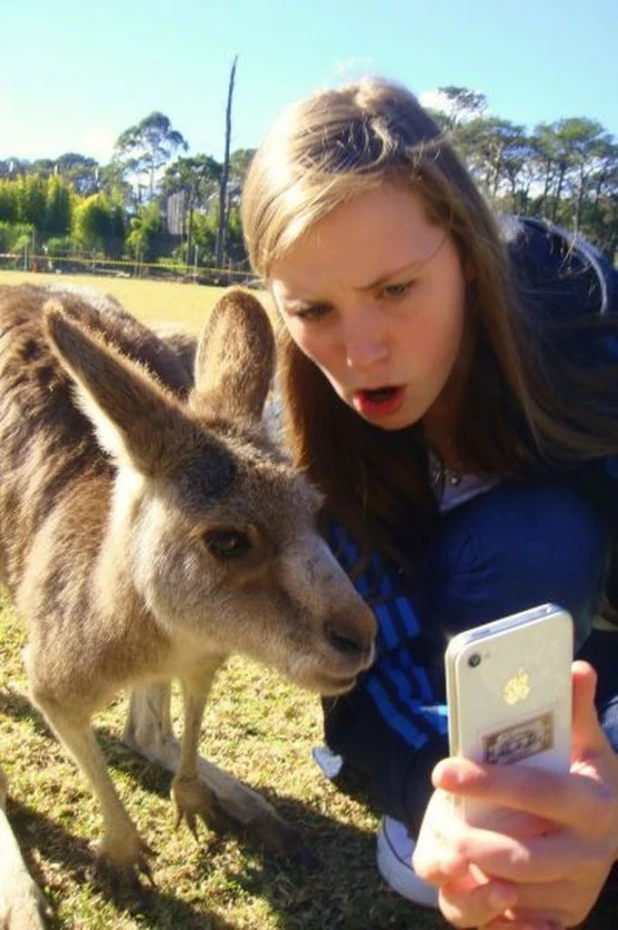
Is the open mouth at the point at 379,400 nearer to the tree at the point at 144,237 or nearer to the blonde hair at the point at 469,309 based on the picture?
the blonde hair at the point at 469,309

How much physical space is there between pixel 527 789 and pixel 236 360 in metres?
1.52

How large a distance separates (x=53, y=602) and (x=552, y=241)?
4.89 ft

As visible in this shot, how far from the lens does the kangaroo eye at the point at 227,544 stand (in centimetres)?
197

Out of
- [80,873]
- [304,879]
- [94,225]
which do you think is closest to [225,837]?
[304,879]

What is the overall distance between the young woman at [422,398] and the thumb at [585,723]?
1.59 ft

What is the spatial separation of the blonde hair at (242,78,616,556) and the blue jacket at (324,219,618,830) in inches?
4.1

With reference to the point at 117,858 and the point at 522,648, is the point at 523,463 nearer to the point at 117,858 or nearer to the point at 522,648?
the point at 522,648

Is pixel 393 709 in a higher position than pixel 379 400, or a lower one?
lower

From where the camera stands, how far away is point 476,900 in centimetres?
108

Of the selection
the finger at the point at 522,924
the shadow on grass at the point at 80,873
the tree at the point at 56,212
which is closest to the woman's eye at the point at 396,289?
the finger at the point at 522,924

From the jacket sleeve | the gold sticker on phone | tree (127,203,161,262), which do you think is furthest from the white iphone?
tree (127,203,161,262)

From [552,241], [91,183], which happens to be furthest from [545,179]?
[91,183]

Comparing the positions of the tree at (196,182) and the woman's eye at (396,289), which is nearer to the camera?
the woman's eye at (396,289)

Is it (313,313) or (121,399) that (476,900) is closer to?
(313,313)
